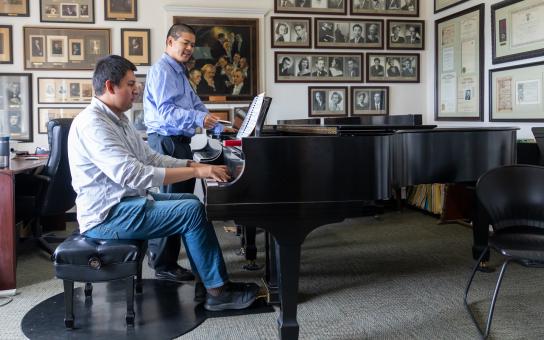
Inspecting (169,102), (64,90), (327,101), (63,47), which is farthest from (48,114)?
(327,101)

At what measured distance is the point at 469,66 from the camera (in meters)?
5.47

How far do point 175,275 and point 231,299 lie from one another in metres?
0.75

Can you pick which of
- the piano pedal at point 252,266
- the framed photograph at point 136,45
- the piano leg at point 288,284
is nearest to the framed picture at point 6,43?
the framed photograph at point 136,45

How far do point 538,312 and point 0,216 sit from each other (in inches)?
129

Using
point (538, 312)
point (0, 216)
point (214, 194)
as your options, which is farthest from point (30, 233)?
point (538, 312)

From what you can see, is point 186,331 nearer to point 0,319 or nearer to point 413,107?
point 0,319

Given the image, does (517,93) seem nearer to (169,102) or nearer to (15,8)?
(169,102)

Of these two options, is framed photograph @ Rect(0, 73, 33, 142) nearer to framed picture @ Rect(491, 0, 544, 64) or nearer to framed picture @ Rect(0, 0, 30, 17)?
framed picture @ Rect(0, 0, 30, 17)

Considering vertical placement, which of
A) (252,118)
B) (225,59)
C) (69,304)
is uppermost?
(225,59)

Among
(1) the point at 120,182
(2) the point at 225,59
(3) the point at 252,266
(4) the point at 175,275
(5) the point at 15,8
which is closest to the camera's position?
(1) the point at 120,182

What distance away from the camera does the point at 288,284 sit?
2.28m

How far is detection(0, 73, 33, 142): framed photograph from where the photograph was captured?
5383 mm

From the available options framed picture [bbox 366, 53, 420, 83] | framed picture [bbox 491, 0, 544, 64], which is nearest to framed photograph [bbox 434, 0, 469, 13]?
framed picture [bbox 366, 53, 420, 83]

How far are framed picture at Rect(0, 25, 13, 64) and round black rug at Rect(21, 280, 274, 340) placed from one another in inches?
127
